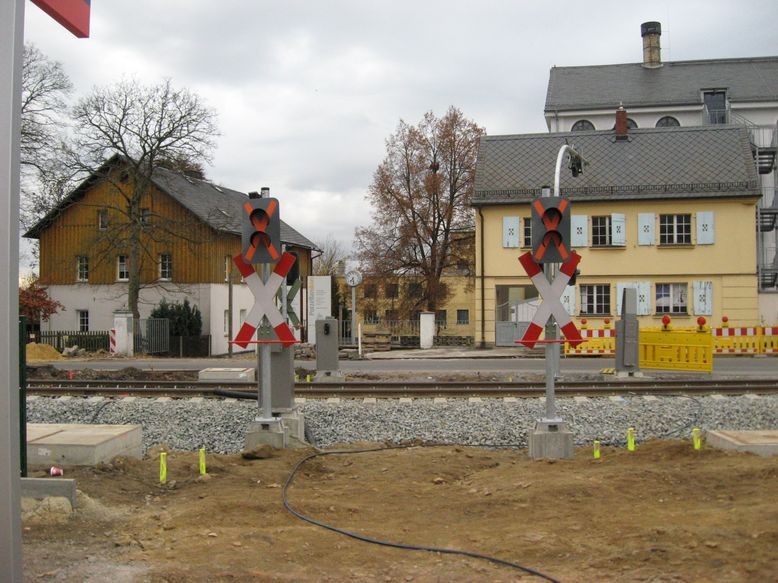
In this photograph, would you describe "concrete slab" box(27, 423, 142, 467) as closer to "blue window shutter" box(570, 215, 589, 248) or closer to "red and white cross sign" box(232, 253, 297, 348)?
"red and white cross sign" box(232, 253, 297, 348)

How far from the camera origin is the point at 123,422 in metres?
11.6

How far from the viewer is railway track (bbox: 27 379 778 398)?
1397cm

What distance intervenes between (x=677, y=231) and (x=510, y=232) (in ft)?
22.0

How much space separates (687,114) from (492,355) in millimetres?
28217

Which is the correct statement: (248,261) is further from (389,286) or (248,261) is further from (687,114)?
(687,114)

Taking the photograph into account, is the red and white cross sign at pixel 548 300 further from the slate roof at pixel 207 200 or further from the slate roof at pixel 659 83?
the slate roof at pixel 659 83

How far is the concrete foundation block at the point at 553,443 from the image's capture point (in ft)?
28.0

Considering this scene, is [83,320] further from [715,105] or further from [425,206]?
[715,105]

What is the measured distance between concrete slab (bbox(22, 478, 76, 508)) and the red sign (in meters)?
3.54

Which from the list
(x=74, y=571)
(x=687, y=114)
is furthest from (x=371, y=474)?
(x=687, y=114)

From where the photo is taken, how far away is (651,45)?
51.6 m

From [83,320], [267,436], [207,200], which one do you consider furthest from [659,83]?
[267,436]

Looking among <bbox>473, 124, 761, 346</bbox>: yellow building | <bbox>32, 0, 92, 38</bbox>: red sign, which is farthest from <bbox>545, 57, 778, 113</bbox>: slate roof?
<bbox>32, 0, 92, 38</bbox>: red sign

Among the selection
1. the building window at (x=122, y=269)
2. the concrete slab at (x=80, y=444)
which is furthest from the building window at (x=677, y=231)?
the concrete slab at (x=80, y=444)
